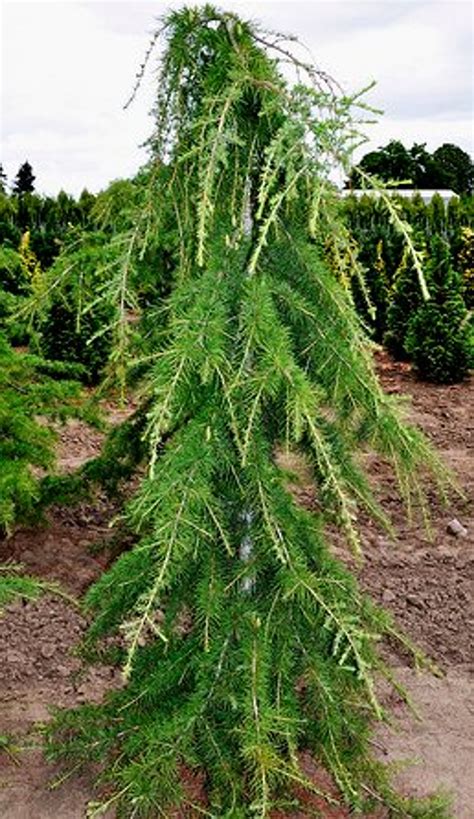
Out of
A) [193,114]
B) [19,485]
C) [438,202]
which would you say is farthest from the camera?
[438,202]

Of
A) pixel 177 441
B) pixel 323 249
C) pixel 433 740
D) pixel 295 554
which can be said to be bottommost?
pixel 433 740

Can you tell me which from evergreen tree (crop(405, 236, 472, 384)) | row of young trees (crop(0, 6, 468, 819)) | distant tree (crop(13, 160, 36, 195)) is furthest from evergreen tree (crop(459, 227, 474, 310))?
distant tree (crop(13, 160, 36, 195))

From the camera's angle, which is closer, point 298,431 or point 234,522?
point 298,431

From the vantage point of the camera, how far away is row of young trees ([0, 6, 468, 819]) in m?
2.87

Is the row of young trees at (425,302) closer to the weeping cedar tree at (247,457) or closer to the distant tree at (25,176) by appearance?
the weeping cedar tree at (247,457)

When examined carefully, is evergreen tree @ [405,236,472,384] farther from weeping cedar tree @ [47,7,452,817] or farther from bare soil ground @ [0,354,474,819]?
weeping cedar tree @ [47,7,452,817]

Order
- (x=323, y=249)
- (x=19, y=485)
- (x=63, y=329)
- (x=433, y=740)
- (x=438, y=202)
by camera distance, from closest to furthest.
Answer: (x=323, y=249) < (x=433, y=740) < (x=19, y=485) < (x=63, y=329) < (x=438, y=202)

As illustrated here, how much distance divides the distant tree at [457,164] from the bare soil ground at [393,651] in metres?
40.9

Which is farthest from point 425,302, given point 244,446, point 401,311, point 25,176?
point 25,176

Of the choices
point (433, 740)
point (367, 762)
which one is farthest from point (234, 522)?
point (433, 740)

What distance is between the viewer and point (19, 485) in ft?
16.3

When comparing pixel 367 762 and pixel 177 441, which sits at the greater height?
pixel 177 441

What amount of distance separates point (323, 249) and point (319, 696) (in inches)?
57.3

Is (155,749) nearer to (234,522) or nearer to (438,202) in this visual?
(234,522)
